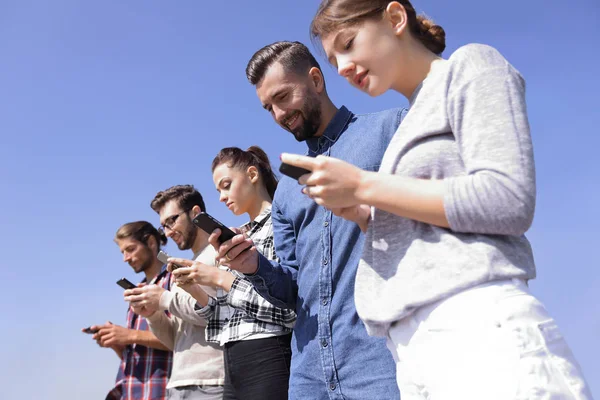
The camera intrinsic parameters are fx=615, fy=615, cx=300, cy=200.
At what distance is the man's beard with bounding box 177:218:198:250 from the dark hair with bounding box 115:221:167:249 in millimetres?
870

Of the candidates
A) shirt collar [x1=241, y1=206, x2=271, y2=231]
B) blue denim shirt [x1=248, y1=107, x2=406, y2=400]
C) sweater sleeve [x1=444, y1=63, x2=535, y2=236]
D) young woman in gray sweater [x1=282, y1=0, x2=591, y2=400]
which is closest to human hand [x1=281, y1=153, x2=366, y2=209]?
young woman in gray sweater [x1=282, y1=0, x2=591, y2=400]

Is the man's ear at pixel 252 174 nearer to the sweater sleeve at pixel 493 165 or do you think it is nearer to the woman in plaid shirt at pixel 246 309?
the woman in plaid shirt at pixel 246 309

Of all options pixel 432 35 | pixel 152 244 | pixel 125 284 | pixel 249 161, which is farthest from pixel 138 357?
pixel 432 35

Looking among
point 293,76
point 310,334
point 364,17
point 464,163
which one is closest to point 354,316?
point 310,334

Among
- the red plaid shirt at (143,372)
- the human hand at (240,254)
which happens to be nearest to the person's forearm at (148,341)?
the red plaid shirt at (143,372)

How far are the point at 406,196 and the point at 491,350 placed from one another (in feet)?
1.39

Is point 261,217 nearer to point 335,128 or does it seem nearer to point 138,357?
point 335,128

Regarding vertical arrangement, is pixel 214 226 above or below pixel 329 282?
above

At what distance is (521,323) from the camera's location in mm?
1426

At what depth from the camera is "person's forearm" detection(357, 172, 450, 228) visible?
155 cm

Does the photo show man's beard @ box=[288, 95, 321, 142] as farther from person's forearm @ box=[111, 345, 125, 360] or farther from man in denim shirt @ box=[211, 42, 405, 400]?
person's forearm @ box=[111, 345, 125, 360]

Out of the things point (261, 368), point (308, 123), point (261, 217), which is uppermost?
point (308, 123)

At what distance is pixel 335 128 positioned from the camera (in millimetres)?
2939

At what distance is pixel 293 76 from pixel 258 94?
0.21 meters
